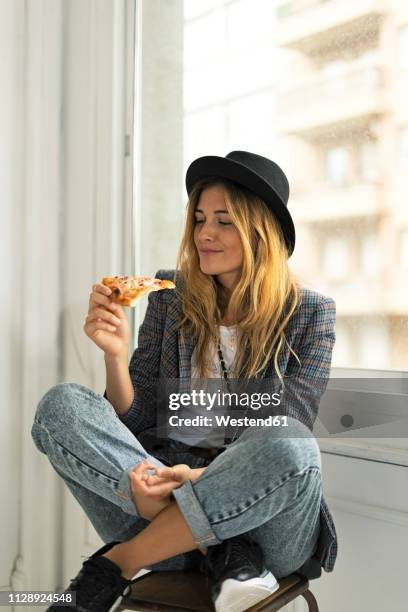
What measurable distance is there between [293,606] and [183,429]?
587mm

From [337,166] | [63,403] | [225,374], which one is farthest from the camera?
[337,166]

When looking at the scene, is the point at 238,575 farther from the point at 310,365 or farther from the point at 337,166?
the point at 337,166

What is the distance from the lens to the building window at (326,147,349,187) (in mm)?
1959

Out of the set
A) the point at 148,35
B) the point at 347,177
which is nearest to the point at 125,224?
the point at 148,35

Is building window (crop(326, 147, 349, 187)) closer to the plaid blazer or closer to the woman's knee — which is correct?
the plaid blazer

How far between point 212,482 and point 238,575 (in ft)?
0.58

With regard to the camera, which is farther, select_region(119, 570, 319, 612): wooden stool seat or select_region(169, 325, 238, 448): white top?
select_region(169, 325, 238, 448): white top

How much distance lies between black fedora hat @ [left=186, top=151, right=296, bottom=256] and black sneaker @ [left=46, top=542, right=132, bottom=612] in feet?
3.07

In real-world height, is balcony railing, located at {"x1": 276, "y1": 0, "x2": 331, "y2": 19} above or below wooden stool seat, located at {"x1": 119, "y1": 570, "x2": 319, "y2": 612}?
above

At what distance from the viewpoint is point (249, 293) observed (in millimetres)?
1880

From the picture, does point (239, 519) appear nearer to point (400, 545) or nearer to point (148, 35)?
point (400, 545)

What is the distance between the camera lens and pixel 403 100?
6.02ft

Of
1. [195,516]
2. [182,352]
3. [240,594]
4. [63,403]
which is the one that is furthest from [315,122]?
[240,594]

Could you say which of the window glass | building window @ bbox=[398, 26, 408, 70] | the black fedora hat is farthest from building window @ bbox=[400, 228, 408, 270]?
building window @ bbox=[398, 26, 408, 70]
